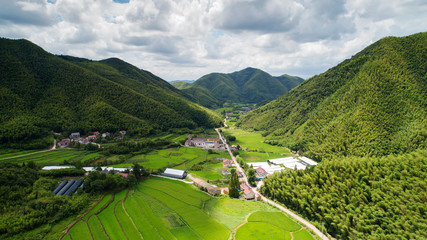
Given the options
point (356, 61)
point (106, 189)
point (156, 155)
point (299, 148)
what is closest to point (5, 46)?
point (156, 155)

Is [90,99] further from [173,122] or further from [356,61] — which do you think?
[356,61]

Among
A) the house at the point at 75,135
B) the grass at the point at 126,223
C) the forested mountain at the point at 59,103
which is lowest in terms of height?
the grass at the point at 126,223

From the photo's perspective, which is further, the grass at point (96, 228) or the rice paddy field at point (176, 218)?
the rice paddy field at point (176, 218)

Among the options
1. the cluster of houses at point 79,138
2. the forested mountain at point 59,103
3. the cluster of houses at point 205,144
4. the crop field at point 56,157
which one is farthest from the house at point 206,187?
the forested mountain at point 59,103

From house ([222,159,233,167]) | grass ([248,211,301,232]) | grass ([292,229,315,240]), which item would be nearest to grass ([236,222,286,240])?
grass ([248,211,301,232])

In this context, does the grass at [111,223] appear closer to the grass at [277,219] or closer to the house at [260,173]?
the grass at [277,219]

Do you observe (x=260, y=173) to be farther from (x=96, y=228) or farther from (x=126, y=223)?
(x=96, y=228)

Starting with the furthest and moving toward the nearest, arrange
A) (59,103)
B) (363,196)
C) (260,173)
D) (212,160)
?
(59,103), (212,160), (260,173), (363,196)

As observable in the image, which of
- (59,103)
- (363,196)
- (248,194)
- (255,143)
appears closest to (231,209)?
(248,194)
